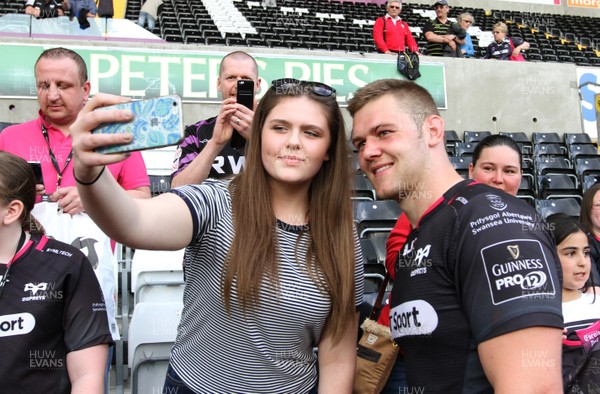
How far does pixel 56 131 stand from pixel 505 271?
2086 mm

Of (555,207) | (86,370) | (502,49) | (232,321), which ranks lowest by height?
(555,207)

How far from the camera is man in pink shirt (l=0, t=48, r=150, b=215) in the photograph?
232cm

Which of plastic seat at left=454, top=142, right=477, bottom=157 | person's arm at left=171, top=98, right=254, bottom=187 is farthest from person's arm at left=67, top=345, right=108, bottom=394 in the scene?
plastic seat at left=454, top=142, right=477, bottom=157

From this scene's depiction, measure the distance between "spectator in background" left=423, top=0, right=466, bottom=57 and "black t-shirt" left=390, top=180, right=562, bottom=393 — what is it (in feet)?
29.1

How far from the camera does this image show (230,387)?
1.37 m

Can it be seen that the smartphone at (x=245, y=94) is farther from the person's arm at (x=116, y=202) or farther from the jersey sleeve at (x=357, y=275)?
the person's arm at (x=116, y=202)

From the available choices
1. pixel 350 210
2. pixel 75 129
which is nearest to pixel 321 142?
pixel 350 210

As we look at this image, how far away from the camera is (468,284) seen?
3.77 feet

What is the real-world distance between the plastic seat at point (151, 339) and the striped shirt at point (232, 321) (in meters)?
1.28

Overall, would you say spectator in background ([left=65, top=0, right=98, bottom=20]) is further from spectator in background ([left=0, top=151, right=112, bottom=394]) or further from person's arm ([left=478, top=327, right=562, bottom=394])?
person's arm ([left=478, top=327, right=562, bottom=394])

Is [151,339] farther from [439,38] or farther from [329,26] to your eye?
[329,26]

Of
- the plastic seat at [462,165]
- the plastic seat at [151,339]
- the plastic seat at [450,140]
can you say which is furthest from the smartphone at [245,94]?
the plastic seat at [450,140]

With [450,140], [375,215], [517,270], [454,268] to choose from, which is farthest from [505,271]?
[450,140]

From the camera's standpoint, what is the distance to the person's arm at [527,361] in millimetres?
1025
